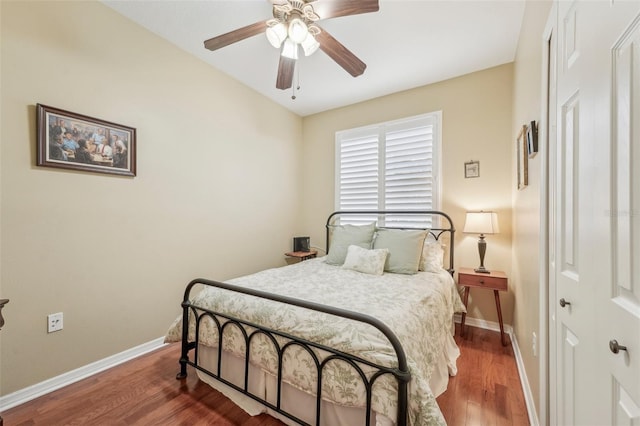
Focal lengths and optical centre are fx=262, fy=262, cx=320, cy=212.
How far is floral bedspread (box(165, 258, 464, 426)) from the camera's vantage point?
1142mm

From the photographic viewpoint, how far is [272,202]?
3.69 meters

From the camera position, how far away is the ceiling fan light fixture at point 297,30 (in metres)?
1.70

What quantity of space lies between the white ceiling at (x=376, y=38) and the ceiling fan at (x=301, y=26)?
0.45 metres

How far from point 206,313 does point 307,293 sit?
0.70 meters

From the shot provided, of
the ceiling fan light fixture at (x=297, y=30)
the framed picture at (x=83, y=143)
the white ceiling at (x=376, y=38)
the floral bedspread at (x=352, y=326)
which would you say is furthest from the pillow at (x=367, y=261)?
the framed picture at (x=83, y=143)

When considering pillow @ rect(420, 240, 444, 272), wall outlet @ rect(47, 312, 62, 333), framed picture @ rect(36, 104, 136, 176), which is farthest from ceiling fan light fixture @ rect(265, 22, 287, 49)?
wall outlet @ rect(47, 312, 62, 333)

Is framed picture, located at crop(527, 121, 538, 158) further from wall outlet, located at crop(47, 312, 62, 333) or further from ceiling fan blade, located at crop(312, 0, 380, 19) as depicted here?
Answer: wall outlet, located at crop(47, 312, 62, 333)

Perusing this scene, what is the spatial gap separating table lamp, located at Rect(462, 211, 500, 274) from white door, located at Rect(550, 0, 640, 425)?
59.3 inches

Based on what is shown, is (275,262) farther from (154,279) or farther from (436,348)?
(436,348)

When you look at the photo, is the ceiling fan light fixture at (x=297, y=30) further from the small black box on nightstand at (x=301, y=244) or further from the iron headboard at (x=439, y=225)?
the small black box on nightstand at (x=301, y=244)

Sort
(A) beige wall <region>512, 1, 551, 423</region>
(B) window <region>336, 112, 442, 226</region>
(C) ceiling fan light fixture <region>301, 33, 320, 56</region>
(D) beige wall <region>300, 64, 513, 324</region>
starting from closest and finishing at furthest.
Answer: (A) beige wall <region>512, 1, 551, 423</region> < (C) ceiling fan light fixture <region>301, 33, 320, 56</region> < (D) beige wall <region>300, 64, 513, 324</region> < (B) window <region>336, 112, 442, 226</region>

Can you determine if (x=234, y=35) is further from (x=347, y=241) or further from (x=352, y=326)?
(x=347, y=241)

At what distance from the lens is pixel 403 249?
103 inches

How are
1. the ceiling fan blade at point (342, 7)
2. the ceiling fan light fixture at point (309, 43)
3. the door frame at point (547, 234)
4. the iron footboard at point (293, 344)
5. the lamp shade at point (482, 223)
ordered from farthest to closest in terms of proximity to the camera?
the lamp shade at point (482, 223), the ceiling fan light fixture at point (309, 43), the ceiling fan blade at point (342, 7), the door frame at point (547, 234), the iron footboard at point (293, 344)
